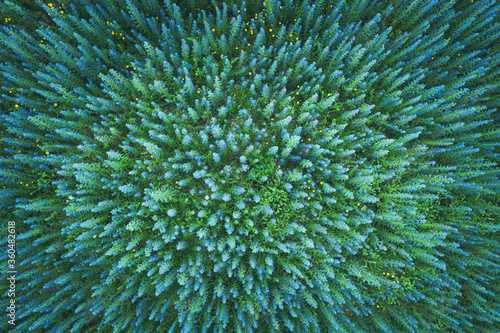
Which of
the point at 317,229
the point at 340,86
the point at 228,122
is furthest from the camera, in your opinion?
the point at 340,86

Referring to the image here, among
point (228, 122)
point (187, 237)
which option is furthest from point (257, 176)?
point (187, 237)

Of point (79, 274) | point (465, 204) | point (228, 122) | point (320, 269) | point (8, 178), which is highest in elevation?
point (8, 178)

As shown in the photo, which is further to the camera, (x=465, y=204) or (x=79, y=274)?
(x=465, y=204)

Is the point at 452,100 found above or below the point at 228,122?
below

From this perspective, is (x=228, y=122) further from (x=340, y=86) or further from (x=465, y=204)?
(x=465, y=204)
